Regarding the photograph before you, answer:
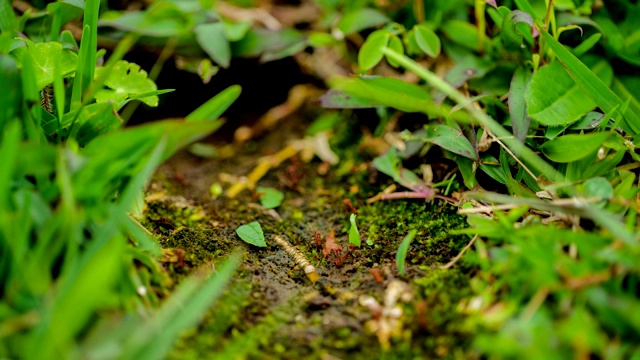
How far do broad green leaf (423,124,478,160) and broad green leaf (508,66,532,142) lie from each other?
128mm

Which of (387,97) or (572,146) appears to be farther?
(387,97)

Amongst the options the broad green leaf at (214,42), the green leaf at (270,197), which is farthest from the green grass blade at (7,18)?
the green leaf at (270,197)

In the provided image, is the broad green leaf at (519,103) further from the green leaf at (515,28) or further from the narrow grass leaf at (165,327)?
the narrow grass leaf at (165,327)

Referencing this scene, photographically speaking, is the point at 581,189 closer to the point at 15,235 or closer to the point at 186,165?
the point at 15,235

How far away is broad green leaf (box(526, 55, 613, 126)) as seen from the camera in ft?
4.69

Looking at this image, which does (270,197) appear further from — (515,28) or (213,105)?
(515,28)

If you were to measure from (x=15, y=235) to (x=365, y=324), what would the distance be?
27.6 inches

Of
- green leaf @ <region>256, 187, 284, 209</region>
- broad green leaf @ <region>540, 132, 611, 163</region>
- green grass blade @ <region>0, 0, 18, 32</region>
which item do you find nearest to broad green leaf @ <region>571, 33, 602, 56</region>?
broad green leaf @ <region>540, 132, 611, 163</region>

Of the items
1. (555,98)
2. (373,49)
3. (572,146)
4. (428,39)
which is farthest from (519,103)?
(373,49)

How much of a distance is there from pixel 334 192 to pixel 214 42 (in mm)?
680

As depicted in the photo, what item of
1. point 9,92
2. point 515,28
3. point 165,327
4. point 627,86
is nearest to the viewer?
point 165,327

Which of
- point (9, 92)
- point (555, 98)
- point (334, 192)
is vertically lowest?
point (334, 192)

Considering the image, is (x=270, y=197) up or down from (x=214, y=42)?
down

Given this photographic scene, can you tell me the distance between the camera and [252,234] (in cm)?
147
